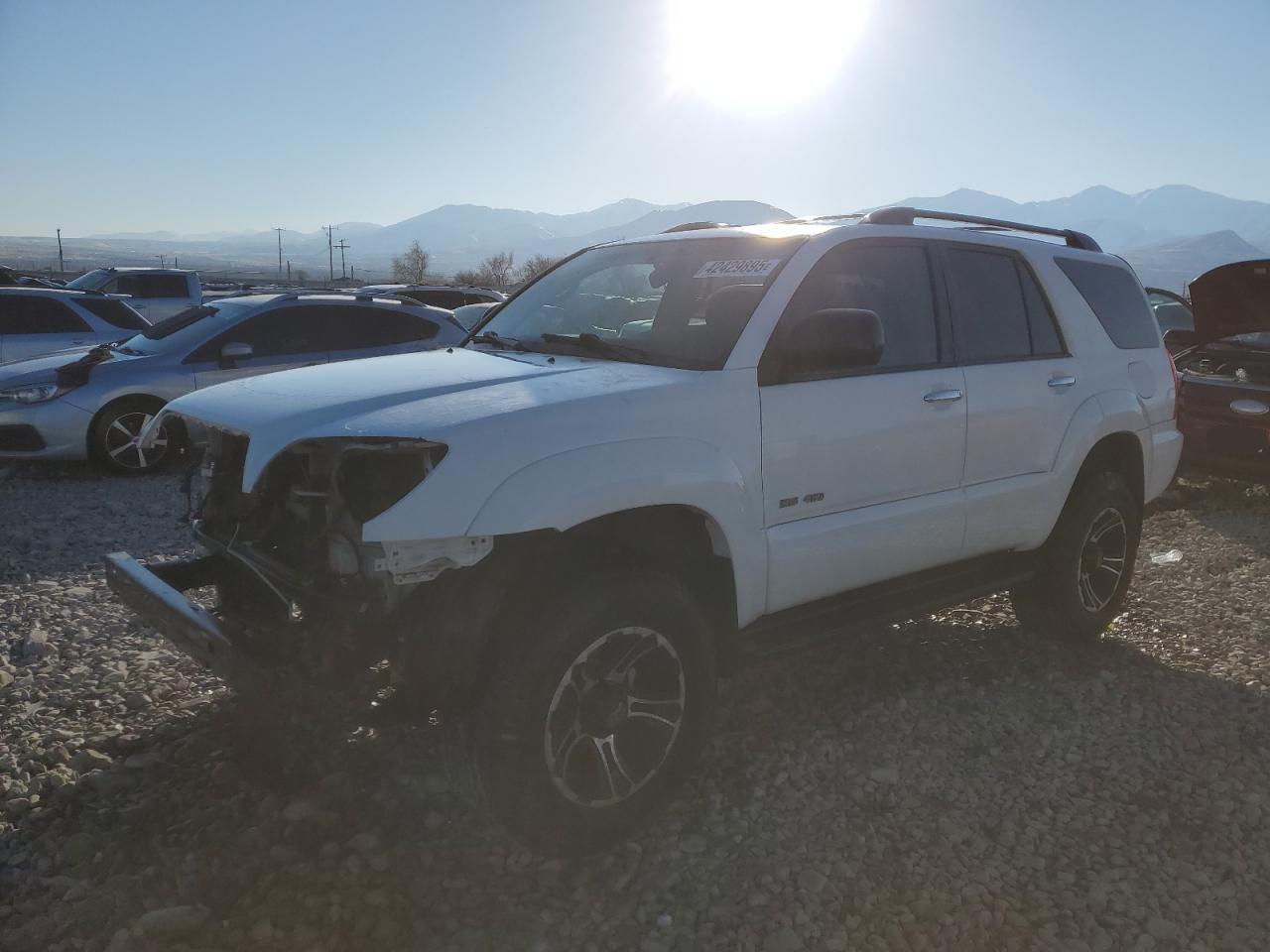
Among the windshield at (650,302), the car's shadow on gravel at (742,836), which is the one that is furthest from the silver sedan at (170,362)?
the car's shadow on gravel at (742,836)

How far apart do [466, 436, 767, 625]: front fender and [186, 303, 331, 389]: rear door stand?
6325mm

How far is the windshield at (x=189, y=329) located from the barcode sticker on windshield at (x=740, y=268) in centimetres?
628

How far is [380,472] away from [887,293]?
2143 millimetres

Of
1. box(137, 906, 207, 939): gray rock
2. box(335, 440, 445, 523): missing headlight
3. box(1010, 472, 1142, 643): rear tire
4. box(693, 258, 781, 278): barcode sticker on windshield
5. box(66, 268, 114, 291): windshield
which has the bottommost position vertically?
box(137, 906, 207, 939): gray rock

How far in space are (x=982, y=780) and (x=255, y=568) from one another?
2640 millimetres

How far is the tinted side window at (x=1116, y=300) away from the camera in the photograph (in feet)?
15.0

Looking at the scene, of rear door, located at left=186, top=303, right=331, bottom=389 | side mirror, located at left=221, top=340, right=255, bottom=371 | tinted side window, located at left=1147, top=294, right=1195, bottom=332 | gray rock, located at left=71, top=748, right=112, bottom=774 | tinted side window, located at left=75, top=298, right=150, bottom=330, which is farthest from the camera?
tinted side window, located at left=75, top=298, right=150, bottom=330

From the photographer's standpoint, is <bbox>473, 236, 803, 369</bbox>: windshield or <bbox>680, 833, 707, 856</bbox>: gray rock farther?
<bbox>473, 236, 803, 369</bbox>: windshield

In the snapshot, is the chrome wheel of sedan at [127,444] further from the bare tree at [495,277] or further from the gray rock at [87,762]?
the bare tree at [495,277]

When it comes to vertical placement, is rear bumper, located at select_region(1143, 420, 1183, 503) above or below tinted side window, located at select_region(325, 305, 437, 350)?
below

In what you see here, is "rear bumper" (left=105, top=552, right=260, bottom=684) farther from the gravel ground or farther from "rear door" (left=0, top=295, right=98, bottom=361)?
"rear door" (left=0, top=295, right=98, bottom=361)

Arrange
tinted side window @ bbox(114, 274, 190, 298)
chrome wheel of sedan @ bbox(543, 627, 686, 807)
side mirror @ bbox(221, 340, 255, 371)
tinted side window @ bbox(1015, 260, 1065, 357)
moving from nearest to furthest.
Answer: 1. chrome wheel of sedan @ bbox(543, 627, 686, 807)
2. tinted side window @ bbox(1015, 260, 1065, 357)
3. side mirror @ bbox(221, 340, 255, 371)
4. tinted side window @ bbox(114, 274, 190, 298)

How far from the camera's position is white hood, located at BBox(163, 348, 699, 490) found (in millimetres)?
2584

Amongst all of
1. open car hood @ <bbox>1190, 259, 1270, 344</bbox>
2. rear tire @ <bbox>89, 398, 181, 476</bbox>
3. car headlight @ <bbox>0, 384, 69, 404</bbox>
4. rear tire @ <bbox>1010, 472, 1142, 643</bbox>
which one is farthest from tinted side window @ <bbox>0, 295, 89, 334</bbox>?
open car hood @ <bbox>1190, 259, 1270, 344</bbox>
